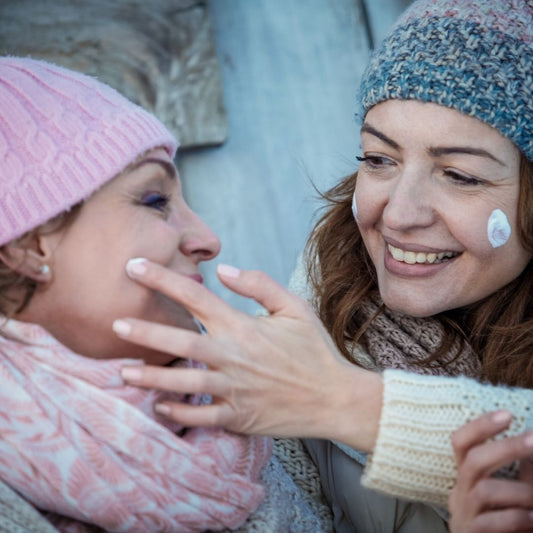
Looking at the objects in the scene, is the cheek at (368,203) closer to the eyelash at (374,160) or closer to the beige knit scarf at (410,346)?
the eyelash at (374,160)

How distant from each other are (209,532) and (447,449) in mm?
446

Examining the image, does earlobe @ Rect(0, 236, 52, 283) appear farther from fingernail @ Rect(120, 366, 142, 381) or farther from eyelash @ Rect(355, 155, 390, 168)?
eyelash @ Rect(355, 155, 390, 168)

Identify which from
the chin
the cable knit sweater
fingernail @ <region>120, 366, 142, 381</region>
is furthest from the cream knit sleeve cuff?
fingernail @ <region>120, 366, 142, 381</region>

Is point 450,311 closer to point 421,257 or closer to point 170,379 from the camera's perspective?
point 421,257

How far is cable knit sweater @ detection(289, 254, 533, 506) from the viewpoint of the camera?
1259 millimetres

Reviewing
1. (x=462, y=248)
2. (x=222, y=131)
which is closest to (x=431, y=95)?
(x=462, y=248)

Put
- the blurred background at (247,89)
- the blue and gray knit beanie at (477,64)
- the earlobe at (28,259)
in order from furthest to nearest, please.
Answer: the blurred background at (247,89), the blue and gray knit beanie at (477,64), the earlobe at (28,259)

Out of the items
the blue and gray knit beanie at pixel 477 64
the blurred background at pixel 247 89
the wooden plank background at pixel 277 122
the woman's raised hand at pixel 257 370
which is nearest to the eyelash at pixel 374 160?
the blue and gray knit beanie at pixel 477 64

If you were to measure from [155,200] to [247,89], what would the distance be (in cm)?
161

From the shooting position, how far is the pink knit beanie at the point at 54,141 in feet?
3.59

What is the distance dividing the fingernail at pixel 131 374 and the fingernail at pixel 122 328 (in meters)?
0.06

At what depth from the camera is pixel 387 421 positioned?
4.14 feet

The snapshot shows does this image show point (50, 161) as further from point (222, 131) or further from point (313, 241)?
point (222, 131)

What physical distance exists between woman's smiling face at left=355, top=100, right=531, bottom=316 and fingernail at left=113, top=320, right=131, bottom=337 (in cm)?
69
